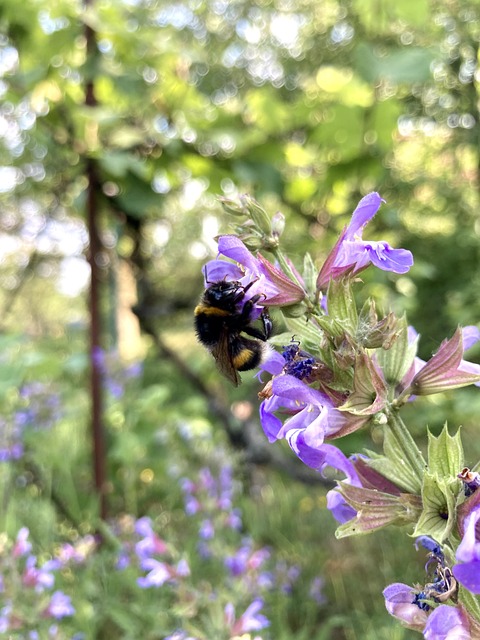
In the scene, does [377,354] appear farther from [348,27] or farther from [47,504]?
[348,27]

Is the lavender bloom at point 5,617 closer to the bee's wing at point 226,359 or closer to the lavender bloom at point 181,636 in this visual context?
the lavender bloom at point 181,636

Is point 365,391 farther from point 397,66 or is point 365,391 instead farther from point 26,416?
point 26,416

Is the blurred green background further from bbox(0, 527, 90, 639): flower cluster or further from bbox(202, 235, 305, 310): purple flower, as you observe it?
bbox(202, 235, 305, 310): purple flower

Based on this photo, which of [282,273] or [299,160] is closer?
[282,273]

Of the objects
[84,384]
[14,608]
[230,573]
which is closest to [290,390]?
[14,608]

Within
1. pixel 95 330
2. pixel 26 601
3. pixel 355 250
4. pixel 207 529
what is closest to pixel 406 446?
pixel 355 250

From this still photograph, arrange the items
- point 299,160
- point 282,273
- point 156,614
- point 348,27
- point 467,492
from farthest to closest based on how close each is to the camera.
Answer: point 348,27 < point 299,160 < point 156,614 < point 282,273 < point 467,492

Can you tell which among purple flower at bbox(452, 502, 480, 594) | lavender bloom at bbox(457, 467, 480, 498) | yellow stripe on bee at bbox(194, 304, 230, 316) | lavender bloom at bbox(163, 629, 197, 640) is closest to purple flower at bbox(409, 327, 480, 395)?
lavender bloom at bbox(457, 467, 480, 498)

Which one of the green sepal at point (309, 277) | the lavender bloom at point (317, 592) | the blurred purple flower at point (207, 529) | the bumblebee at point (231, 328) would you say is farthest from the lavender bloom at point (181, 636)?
the lavender bloom at point (317, 592)

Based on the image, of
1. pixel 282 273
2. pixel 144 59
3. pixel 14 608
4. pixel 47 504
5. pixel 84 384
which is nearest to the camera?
pixel 282 273
